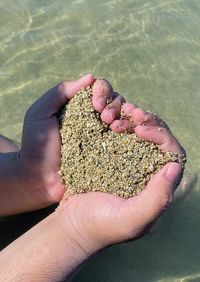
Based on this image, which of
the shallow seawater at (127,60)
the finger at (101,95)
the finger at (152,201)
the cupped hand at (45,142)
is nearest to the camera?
the finger at (152,201)

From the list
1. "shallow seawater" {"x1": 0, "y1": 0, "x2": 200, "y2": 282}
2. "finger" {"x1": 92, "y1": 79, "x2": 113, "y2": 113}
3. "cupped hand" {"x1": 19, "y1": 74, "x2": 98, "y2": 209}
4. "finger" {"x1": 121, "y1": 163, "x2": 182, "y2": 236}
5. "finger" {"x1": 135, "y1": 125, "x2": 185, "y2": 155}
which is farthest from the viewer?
"shallow seawater" {"x1": 0, "y1": 0, "x2": 200, "y2": 282}

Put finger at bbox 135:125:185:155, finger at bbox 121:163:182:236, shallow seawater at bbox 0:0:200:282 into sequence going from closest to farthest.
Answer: finger at bbox 121:163:182:236
finger at bbox 135:125:185:155
shallow seawater at bbox 0:0:200:282

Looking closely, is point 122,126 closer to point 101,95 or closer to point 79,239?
point 101,95

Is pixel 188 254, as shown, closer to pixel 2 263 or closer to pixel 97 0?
pixel 2 263

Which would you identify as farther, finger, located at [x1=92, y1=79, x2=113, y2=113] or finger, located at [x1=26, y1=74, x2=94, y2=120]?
finger, located at [x1=26, y1=74, x2=94, y2=120]

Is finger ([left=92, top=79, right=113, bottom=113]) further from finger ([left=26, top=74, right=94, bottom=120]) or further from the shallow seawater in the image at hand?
the shallow seawater

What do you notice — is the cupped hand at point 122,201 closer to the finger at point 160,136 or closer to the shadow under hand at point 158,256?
the finger at point 160,136

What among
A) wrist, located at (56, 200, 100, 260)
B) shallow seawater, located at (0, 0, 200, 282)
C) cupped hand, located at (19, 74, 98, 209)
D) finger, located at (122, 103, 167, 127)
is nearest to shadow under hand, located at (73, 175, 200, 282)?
shallow seawater, located at (0, 0, 200, 282)

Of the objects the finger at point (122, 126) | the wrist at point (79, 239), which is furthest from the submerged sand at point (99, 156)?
the wrist at point (79, 239)
